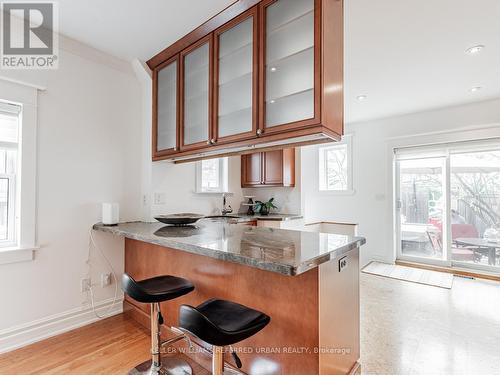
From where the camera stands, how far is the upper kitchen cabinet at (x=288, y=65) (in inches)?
62.7

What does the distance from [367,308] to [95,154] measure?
3.26m

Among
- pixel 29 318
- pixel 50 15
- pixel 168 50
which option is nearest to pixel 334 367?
pixel 29 318

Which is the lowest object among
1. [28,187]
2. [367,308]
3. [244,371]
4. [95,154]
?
[367,308]

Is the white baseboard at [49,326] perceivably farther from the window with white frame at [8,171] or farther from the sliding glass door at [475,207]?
the sliding glass door at [475,207]

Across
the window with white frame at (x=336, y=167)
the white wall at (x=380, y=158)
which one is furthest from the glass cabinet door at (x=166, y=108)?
the window with white frame at (x=336, y=167)

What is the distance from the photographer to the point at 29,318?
2.16m

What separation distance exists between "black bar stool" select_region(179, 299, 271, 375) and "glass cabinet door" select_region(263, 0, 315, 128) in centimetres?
116

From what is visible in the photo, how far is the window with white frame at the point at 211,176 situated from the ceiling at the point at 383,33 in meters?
1.46

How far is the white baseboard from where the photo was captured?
6.74 ft

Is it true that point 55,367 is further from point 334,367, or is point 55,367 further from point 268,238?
point 334,367

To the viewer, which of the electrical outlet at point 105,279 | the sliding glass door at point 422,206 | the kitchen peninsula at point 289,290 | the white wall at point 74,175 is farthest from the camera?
the sliding glass door at point 422,206

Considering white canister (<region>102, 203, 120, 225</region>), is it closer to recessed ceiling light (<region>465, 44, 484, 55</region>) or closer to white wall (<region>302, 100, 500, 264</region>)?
white wall (<region>302, 100, 500, 264</region>)

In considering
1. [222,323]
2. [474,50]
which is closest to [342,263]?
[222,323]

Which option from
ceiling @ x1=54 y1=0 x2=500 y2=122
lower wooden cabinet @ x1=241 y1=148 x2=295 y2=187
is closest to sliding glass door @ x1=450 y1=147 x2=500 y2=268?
ceiling @ x1=54 y1=0 x2=500 y2=122
